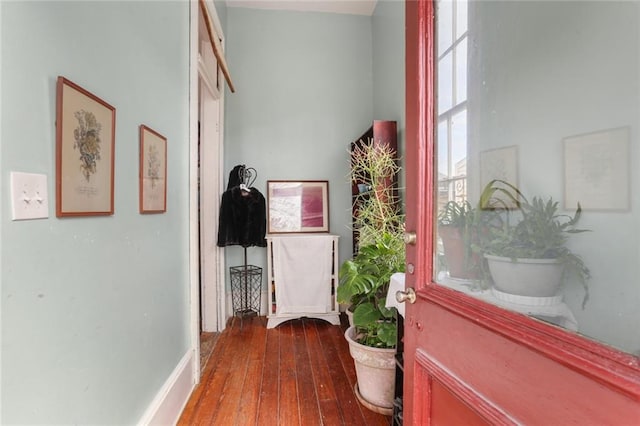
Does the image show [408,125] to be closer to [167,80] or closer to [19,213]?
[19,213]

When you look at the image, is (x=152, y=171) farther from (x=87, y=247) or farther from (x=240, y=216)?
(x=240, y=216)

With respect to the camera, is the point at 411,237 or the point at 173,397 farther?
the point at 173,397

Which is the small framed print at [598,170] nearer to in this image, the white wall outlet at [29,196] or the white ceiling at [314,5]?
the white wall outlet at [29,196]

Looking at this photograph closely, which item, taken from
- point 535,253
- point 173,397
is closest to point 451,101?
point 535,253

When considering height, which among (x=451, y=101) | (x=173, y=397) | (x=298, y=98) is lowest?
(x=173, y=397)

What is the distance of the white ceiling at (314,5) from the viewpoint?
10.2 feet

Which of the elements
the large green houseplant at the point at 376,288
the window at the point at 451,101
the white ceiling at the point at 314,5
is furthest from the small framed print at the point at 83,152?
the white ceiling at the point at 314,5

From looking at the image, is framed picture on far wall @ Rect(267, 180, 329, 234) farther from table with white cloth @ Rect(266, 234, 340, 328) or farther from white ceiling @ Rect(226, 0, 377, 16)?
white ceiling @ Rect(226, 0, 377, 16)

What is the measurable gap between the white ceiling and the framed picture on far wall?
1792 mm

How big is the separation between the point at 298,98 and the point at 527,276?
2976 millimetres

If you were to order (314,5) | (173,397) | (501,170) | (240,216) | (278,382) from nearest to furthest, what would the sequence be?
(501,170), (173,397), (278,382), (240,216), (314,5)

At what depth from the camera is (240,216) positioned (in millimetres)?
2871

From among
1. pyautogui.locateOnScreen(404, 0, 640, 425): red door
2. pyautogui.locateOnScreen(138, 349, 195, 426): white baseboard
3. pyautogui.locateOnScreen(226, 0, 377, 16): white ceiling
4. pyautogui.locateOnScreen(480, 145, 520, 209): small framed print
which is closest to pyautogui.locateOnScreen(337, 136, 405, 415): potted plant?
pyautogui.locateOnScreen(404, 0, 640, 425): red door

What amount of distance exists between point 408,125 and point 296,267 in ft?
6.79
